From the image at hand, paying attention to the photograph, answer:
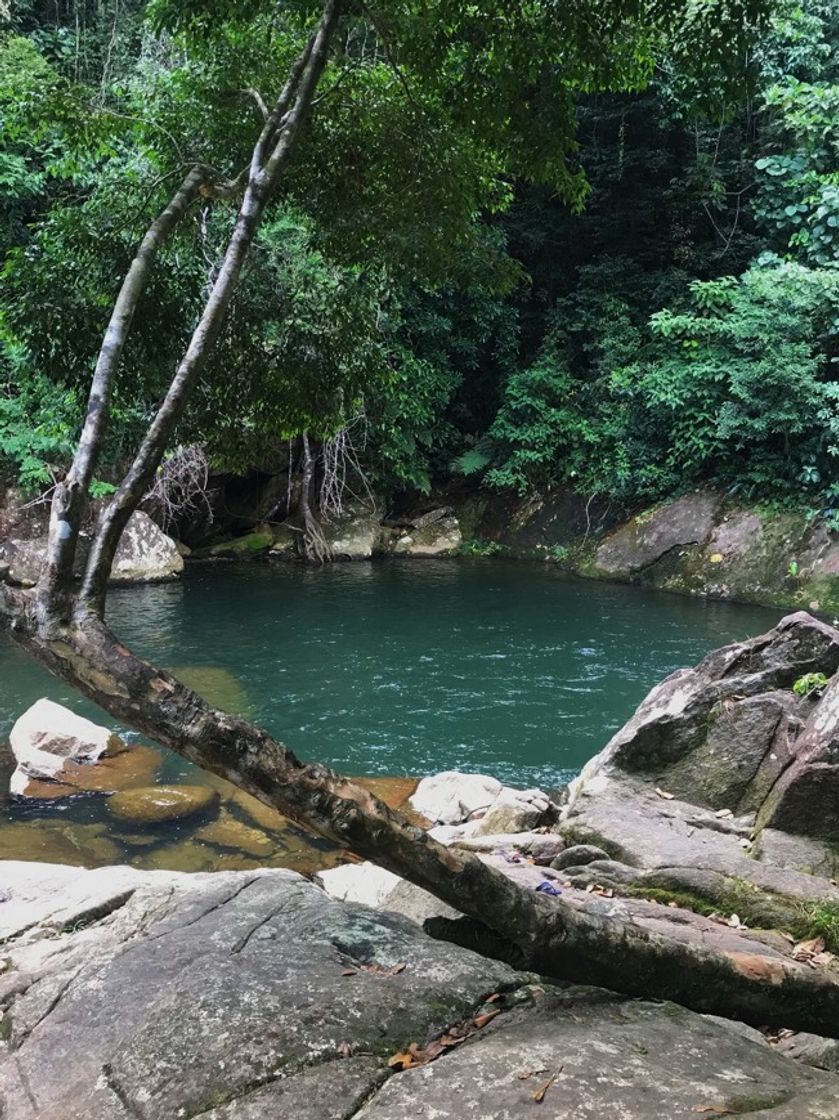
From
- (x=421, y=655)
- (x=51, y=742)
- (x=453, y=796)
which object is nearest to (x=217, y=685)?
(x=51, y=742)

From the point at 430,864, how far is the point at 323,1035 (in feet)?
2.47

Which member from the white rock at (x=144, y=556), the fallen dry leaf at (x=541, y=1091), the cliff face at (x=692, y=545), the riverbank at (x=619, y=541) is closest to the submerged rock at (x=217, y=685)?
the white rock at (x=144, y=556)

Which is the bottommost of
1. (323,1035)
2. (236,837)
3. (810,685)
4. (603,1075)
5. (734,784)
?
(236,837)

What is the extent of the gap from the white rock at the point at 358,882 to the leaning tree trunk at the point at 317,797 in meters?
2.41

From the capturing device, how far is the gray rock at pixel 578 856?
17.3ft

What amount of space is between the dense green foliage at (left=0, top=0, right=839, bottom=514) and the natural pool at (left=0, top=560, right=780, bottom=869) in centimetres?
333

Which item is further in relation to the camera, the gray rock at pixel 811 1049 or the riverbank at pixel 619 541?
the riverbank at pixel 619 541

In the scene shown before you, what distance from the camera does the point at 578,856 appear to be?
532 cm

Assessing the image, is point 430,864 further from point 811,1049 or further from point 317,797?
point 811,1049

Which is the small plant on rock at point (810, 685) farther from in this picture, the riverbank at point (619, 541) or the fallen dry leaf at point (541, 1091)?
the riverbank at point (619, 541)

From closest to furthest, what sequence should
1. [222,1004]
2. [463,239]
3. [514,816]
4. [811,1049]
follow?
[222,1004] → [811,1049] → [463,239] → [514,816]

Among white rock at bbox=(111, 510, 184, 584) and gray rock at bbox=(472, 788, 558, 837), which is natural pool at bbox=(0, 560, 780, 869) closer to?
white rock at bbox=(111, 510, 184, 584)

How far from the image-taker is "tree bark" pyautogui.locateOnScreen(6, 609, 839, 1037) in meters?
3.01

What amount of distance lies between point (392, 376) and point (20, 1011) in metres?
5.18
